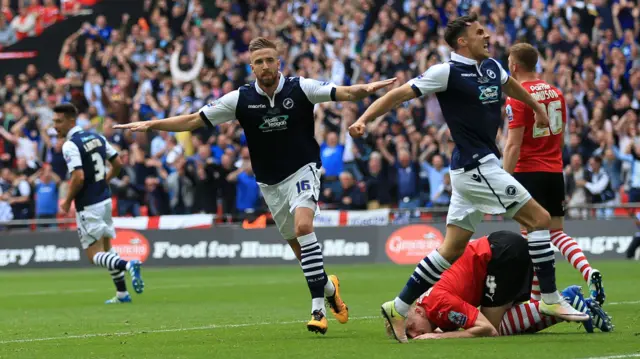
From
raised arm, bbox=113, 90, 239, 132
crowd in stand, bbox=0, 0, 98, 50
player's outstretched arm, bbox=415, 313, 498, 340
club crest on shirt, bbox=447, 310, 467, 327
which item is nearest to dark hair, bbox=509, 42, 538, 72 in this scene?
raised arm, bbox=113, 90, 239, 132

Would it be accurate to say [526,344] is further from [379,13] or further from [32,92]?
[32,92]

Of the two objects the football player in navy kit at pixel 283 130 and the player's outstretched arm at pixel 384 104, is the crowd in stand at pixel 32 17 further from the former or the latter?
the player's outstretched arm at pixel 384 104

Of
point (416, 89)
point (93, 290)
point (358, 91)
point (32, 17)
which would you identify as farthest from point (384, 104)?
point (32, 17)

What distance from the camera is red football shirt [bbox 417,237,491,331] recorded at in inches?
377

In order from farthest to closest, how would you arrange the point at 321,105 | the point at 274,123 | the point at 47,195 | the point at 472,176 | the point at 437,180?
the point at 47,195 → the point at 321,105 → the point at 437,180 → the point at 274,123 → the point at 472,176

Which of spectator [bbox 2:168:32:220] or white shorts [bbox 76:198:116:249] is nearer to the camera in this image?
white shorts [bbox 76:198:116:249]

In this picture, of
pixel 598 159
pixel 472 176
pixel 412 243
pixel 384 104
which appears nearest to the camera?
pixel 384 104

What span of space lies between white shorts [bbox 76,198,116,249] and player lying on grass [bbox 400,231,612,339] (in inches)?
300

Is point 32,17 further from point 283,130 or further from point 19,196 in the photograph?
point 283,130

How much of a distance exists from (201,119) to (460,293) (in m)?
2.85

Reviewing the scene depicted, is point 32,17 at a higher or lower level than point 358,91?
higher

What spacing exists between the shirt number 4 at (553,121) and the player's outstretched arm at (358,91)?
2.24 meters

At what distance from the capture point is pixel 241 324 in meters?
11.9

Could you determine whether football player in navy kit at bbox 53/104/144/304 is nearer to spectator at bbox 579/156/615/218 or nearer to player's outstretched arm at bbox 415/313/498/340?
player's outstretched arm at bbox 415/313/498/340
